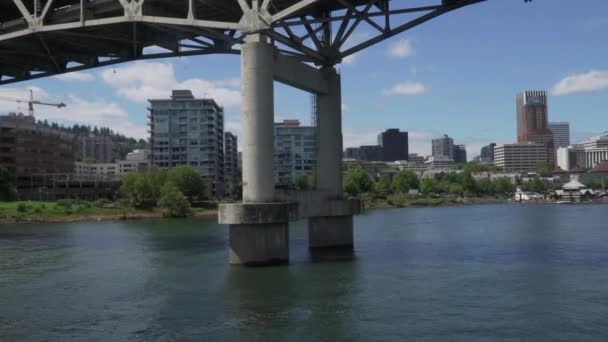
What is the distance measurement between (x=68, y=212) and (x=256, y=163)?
312ft

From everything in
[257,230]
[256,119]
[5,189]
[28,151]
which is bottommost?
[257,230]

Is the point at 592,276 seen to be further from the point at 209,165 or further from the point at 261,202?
the point at 209,165

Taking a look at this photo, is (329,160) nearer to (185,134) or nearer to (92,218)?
(92,218)

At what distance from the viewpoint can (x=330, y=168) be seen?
4950cm

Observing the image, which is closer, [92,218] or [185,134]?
[92,218]

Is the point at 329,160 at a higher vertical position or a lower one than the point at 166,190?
higher

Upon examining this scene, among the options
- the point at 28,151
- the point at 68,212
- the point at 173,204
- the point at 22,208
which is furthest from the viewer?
the point at 28,151

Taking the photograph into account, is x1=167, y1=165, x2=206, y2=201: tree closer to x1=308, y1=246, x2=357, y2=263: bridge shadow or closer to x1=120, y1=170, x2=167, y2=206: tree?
x1=120, y1=170, x2=167, y2=206: tree

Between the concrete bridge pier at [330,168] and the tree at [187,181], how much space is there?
9449cm

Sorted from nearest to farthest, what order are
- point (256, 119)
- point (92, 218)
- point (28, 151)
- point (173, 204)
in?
point (256, 119), point (92, 218), point (173, 204), point (28, 151)

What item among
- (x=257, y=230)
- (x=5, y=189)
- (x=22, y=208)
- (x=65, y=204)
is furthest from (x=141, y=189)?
(x=257, y=230)

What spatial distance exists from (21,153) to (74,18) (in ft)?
403

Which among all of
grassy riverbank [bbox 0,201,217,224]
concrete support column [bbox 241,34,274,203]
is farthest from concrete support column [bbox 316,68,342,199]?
grassy riverbank [bbox 0,201,217,224]

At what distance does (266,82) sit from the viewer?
38.2 metres
